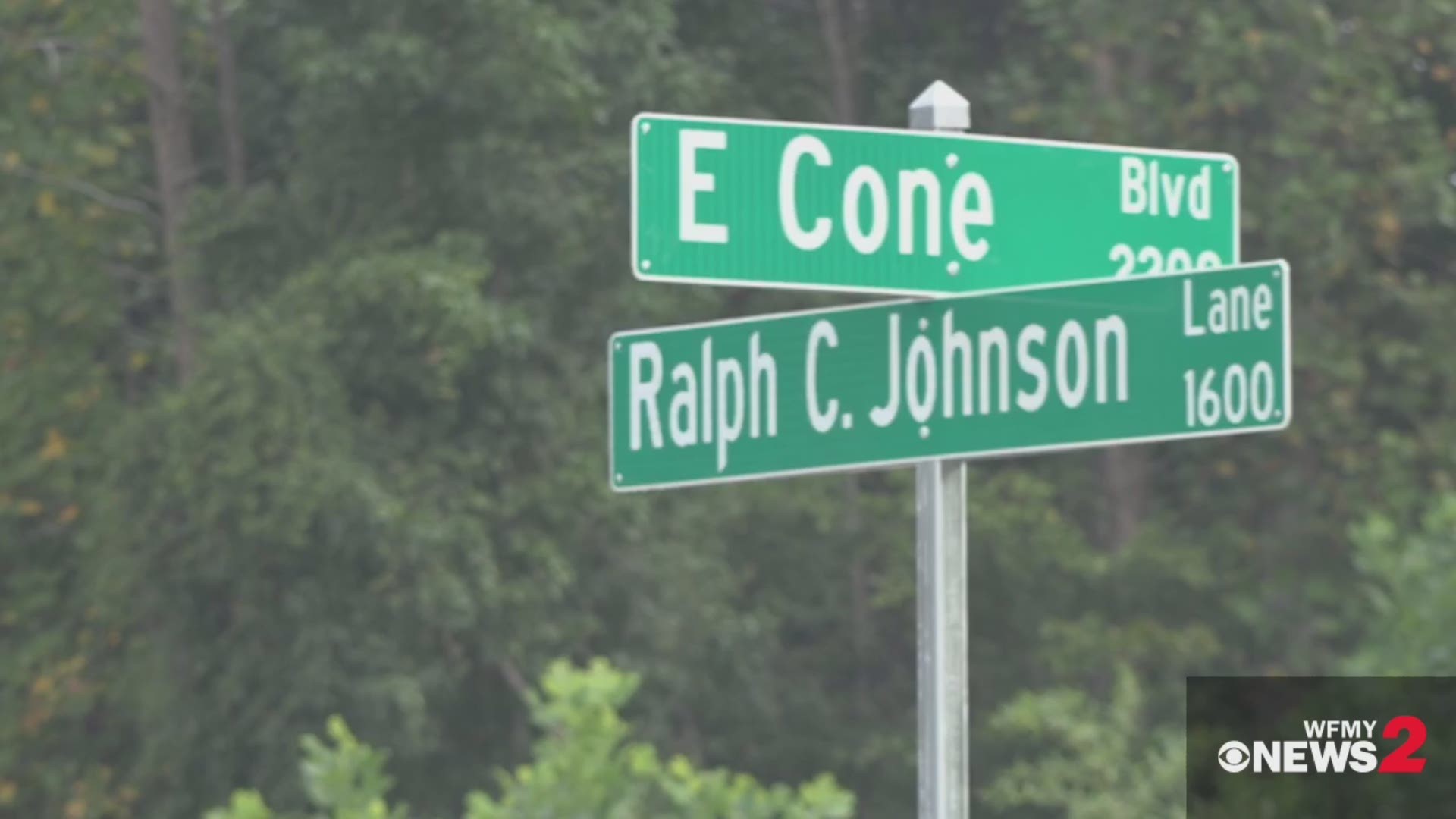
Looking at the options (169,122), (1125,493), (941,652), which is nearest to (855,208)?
(941,652)

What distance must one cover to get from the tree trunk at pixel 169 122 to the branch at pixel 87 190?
0.71ft

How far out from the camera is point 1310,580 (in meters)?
18.1

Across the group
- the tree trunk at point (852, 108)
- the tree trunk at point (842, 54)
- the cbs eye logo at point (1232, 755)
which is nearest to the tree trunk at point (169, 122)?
the tree trunk at point (852, 108)

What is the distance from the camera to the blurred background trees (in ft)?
53.9

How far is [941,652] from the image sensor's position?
3.62 meters

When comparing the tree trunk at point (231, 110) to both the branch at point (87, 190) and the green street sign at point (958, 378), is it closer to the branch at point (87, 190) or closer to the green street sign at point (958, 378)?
the branch at point (87, 190)

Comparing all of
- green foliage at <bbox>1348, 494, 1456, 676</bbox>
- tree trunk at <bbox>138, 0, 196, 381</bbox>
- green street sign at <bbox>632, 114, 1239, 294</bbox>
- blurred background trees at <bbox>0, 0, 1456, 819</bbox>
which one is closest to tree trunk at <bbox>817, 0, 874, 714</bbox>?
blurred background trees at <bbox>0, 0, 1456, 819</bbox>

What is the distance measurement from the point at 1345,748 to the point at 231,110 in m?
14.1

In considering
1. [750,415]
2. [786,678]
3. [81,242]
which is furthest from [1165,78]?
[750,415]

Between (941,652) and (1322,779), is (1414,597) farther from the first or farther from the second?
(941,652)

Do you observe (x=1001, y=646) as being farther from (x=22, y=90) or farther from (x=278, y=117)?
(x=22, y=90)

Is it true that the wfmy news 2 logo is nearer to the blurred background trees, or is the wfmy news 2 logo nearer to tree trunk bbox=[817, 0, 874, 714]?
the blurred background trees

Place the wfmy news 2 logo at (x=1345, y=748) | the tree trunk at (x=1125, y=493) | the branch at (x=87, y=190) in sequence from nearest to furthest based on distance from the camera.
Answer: the wfmy news 2 logo at (x=1345, y=748), the branch at (x=87, y=190), the tree trunk at (x=1125, y=493)

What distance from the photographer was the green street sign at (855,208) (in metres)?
3.97
